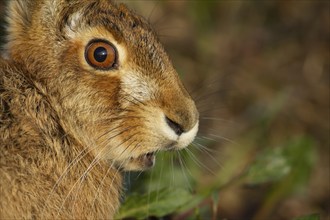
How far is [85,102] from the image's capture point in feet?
10.8

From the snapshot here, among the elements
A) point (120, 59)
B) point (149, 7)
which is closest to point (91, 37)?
point (120, 59)

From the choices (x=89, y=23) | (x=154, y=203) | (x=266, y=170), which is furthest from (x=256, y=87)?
(x=89, y=23)

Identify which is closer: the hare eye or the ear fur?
the hare eye

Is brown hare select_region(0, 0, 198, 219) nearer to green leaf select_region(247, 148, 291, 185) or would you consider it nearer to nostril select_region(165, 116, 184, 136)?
nostril select_region(165, 116, 184, 136)

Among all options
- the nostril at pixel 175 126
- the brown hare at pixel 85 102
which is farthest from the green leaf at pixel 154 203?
the nostril at pixel 175 126

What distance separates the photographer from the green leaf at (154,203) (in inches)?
144

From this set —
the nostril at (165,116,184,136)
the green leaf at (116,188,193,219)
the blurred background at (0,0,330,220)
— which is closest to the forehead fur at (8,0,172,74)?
the nostril at (165,116,184,136)

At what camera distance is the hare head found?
322 cm

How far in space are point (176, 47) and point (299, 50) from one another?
1.17 m

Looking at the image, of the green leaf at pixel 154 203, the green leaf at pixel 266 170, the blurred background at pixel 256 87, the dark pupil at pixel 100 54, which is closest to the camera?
the dark pupil at pixel 100 54

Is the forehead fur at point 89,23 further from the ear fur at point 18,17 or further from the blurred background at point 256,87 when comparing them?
the blurred background at point 256,87

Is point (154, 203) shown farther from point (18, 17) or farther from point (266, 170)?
point (18, 17)

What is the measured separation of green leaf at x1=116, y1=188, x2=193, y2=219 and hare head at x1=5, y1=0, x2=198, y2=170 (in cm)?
35

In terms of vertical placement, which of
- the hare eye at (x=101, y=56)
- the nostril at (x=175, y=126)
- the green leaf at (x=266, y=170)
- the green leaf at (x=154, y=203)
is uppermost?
the hare eye at (x=101, y=56)
